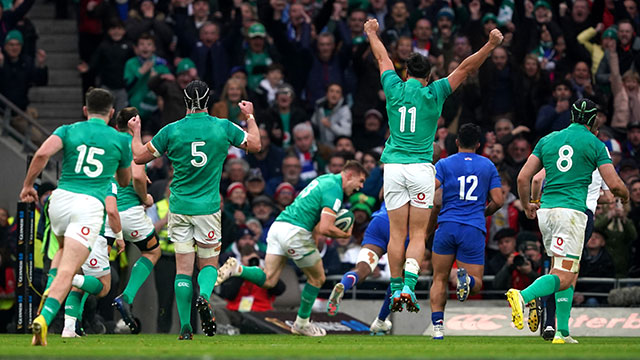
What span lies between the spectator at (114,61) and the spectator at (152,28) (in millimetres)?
236

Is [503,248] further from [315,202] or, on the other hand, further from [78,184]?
[78,184]

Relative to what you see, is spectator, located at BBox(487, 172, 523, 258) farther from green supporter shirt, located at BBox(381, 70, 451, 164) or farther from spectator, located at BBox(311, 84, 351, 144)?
green supporter shirt, located at BBox(381, 70, 451, 164)

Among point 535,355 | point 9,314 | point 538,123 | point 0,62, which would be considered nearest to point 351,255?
point 538,123

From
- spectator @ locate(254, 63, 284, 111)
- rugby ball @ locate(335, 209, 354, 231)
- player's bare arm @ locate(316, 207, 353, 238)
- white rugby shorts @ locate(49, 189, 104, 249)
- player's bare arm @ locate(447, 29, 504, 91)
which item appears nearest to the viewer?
white rugby shorts @ locate(49, 189, 104, 249)

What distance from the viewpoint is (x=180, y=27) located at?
75.8 feet

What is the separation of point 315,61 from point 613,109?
5619 millimetres

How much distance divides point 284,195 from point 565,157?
8300 millimetres

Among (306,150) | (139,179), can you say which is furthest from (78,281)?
(306,150)

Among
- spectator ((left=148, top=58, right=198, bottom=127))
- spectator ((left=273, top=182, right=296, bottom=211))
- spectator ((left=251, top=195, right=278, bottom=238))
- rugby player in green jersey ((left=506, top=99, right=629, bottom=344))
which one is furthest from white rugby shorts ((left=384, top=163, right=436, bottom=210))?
spectator ((left=148, top=58, right=198, bottom=127))

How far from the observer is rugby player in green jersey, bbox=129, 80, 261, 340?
13414 mm

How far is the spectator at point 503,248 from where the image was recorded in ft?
63.4

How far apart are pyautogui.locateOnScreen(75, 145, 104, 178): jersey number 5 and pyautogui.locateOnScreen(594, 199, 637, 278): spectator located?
9877 mm

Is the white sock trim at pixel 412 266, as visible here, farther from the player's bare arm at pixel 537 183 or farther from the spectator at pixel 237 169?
the spectator at pixel 237 169

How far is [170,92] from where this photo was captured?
21.7 meters
